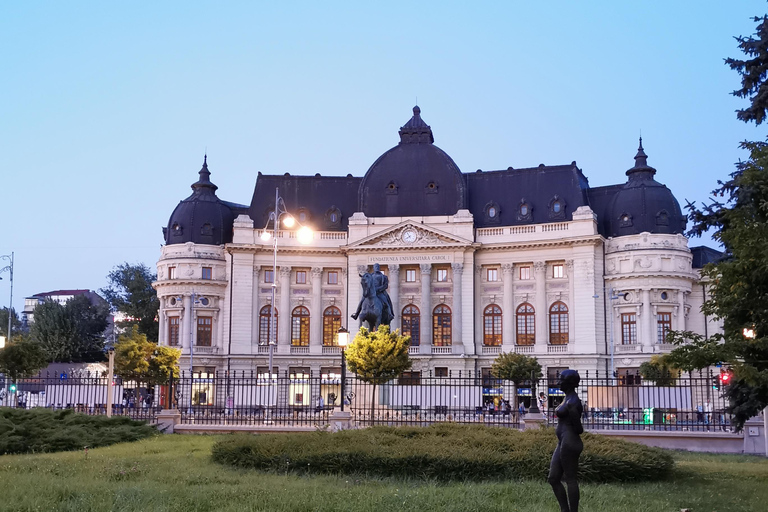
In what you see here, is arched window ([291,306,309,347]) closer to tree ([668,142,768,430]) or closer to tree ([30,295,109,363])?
tree ([30,295,109,363])

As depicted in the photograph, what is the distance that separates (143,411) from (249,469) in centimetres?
2038

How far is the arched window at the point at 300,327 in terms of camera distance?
257ft

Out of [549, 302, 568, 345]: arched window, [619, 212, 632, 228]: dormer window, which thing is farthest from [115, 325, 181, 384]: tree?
[619, 212, 632, 228]: dormer window

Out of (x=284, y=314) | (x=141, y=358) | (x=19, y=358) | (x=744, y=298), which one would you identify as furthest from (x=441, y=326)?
(x=744, y=298)

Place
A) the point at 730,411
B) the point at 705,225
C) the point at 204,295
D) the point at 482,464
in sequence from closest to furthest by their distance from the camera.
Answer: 1. the point at 482,464
2. the point at 730,411
3. the point at 705,225
4. the point at 204,295

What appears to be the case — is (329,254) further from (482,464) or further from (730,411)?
(482,464)

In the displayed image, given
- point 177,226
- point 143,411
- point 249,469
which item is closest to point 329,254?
point 177,226

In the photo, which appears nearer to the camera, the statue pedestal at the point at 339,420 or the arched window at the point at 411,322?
the statue pedestal at the point at 339,420

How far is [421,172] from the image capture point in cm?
7962

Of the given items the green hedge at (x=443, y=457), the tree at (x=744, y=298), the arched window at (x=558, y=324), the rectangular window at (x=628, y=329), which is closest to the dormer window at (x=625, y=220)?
the rectangular window at (x=628, y=329)

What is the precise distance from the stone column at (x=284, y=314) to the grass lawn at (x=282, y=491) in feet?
186

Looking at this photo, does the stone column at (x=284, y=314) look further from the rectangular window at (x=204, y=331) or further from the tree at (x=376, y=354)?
the tree at (x=376, y=354)

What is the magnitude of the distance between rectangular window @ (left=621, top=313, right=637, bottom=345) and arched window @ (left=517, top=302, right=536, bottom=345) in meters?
7.17

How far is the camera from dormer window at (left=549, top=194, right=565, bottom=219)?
251 ft
